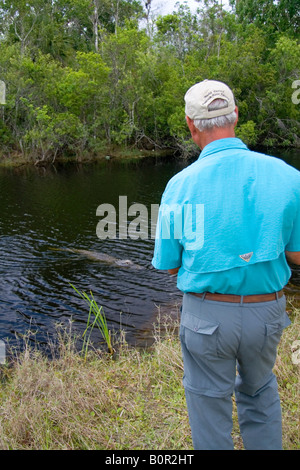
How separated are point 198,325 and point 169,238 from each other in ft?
1.48

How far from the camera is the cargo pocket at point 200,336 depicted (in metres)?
2.00

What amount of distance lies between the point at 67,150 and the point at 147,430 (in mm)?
31442

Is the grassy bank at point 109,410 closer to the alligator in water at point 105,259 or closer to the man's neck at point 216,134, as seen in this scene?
the man's neck at point 216,134

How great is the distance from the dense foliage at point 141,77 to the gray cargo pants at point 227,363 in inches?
1121

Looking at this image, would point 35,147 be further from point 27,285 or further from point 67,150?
point 27,285

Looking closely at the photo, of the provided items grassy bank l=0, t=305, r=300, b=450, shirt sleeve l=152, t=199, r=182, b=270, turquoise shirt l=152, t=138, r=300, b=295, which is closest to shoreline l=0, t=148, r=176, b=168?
grassy bank l=0, t=305, r=300, b=450

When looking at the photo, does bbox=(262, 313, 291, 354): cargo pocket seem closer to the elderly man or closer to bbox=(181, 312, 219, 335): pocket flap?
the elderly man

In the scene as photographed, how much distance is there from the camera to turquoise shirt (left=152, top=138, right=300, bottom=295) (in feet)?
6.44

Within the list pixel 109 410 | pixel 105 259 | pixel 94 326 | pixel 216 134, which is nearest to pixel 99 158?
pixel 105 259

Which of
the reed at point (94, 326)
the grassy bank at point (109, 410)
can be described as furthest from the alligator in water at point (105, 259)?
the grassy bank at point (109, 410)

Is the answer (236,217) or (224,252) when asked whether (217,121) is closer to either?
(236,217)

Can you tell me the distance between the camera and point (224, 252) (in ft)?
6.55

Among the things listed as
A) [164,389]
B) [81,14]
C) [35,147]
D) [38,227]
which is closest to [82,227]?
[38,227]

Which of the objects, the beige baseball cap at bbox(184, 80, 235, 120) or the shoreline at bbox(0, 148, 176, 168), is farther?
the shoreline at bbox(0, 148, 176, 168)
